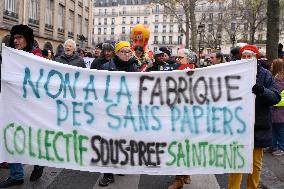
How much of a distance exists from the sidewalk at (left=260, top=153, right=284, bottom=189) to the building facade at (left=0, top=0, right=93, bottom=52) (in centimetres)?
1706

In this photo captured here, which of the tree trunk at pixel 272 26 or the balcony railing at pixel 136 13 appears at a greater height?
the balcony railing at pixel 136 13

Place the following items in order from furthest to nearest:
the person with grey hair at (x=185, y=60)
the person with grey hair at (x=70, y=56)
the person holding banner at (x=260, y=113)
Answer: the person with grey hair at (x=70, y=56) → the person with grey hair at (x=185, y=60) → the person holding banner at (x=260, y=113)

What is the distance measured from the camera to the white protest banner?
5070mm

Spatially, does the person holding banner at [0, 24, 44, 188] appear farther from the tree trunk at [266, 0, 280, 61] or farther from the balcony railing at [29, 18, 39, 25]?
the balcony railing at [29, 18, 39, 25]

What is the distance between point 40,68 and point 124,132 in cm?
123

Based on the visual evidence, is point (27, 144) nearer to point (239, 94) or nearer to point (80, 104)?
point (80, 104)

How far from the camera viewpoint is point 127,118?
5.17 m

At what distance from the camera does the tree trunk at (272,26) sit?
992cm

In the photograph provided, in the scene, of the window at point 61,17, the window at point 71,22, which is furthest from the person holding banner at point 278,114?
the window at point 71,22

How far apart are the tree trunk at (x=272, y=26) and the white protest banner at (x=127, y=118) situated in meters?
5.36

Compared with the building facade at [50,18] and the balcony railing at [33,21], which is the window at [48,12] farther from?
the balcony railing at [33,21]

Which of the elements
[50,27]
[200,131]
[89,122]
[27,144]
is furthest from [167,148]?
[50,27]

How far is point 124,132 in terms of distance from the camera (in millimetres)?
5164

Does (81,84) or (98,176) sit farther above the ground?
(81,84)
